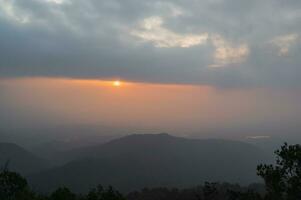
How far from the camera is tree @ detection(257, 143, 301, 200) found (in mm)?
35250

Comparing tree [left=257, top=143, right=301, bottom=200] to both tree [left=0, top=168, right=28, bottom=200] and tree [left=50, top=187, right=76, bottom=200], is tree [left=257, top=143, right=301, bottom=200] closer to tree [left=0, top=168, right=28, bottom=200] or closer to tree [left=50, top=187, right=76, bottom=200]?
tree [left=50, top=187, right=76, bottom=200]

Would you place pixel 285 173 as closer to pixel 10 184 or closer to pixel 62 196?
pixel 62 196

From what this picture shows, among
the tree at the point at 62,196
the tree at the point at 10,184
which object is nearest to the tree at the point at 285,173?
the tree at the point at 62,196

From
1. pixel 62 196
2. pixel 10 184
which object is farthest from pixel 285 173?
pixel 10 184

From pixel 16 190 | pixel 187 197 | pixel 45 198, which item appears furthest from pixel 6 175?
pixel 187 197

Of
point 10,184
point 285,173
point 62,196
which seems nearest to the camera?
point 285,173

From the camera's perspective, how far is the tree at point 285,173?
35250mm

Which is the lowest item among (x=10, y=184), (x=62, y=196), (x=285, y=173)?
(x=62, y=196)

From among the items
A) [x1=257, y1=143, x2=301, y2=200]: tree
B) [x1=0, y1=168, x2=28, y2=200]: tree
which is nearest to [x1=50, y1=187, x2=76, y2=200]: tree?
[x1=0, y1=168, x2=28, y2=200]: tree

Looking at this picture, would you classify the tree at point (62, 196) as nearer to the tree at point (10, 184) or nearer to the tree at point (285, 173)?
the tree at point (10, 184)

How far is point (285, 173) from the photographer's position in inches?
1406

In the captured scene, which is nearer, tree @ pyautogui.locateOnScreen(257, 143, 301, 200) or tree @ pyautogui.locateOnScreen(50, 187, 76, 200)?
tree @ pyautogui.locateOnScreen(257, 143, 301, 200)

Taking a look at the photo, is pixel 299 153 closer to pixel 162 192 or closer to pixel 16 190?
pixel 16 190

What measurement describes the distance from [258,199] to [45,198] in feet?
86.6
